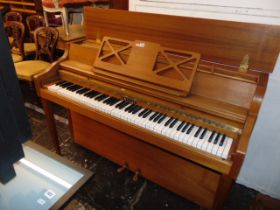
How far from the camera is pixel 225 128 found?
51.6 inches

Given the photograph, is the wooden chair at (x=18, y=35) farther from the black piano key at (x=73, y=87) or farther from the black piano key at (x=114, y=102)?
the black piano key at (x=114, y=102)

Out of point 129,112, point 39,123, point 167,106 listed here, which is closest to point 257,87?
point 167,106

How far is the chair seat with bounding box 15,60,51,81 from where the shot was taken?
9.25ft

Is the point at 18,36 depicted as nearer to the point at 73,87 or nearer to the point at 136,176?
the point at 73,87

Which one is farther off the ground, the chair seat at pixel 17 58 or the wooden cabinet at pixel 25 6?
the wooden cabinet at pixel 25 6

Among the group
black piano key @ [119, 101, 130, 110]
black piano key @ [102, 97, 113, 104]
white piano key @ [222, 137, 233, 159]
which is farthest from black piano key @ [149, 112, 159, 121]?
white piano key @ [222, 137, 233, 159]

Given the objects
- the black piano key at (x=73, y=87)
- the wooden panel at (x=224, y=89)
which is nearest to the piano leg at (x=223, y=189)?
the wooden panel at (x=224, y=89)

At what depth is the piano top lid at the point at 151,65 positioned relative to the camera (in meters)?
1.45

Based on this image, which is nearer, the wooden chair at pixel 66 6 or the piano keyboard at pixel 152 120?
the piano keyboard at pixel 152 120

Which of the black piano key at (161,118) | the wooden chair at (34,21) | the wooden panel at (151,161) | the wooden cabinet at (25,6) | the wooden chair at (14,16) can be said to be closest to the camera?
the black piano key at (161,118)

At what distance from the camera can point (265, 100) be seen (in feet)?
5.25

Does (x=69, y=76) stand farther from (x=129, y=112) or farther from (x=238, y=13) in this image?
(x=238, y=13)

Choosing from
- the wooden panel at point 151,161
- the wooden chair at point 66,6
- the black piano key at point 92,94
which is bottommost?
the wooden panel at point 151,161

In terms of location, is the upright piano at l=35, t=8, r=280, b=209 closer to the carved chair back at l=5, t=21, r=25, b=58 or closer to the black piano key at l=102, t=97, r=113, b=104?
the black piano key at l=102, t=97, r=113, b=104
